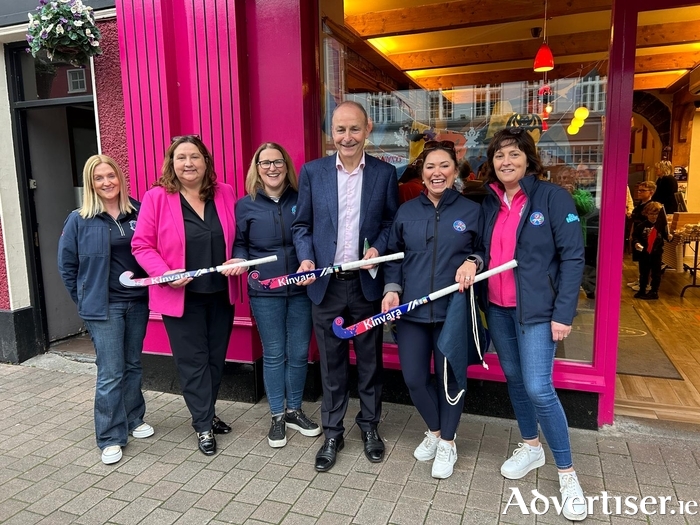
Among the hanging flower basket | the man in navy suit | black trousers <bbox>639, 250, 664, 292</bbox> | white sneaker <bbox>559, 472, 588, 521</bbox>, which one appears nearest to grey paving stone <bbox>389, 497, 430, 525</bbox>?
the man in navy suit

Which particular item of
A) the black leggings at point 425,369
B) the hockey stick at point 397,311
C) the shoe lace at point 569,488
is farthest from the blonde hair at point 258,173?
the shoe lace at point 569,488

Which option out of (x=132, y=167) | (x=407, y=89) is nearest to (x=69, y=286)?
(x=132, y=167)

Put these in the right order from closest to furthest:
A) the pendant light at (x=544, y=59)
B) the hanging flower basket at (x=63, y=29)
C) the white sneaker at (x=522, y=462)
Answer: the white sneaker at (x=522, y=462), the hanging flower basket at (x=63, y=29), the pendant light at (x=544, y=59)

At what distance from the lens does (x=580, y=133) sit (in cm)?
347

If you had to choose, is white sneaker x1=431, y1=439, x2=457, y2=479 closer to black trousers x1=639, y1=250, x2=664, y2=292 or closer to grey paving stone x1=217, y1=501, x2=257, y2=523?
grey paving stone x1=217, y1=501, x2=257, y2=523

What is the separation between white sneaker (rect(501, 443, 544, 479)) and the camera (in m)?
2.76

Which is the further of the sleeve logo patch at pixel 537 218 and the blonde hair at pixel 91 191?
the blonde hair at pixel 91 191

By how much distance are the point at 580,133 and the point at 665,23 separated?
2708mm

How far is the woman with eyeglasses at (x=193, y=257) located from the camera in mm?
2961

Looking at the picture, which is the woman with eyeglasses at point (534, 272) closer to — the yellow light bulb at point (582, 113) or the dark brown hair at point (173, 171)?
the yellow light bulb at point (582, 113)

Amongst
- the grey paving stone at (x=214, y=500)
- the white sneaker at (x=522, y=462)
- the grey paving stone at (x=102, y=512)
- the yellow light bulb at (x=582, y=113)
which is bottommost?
the grey paving stone at (x=102, y=512)

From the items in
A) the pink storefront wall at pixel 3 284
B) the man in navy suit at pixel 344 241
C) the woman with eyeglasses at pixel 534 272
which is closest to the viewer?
the woman with eyeglasses at pixel 534 272

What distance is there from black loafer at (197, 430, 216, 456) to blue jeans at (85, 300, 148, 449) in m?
0.47

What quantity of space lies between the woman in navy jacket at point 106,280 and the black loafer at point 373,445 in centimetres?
147
